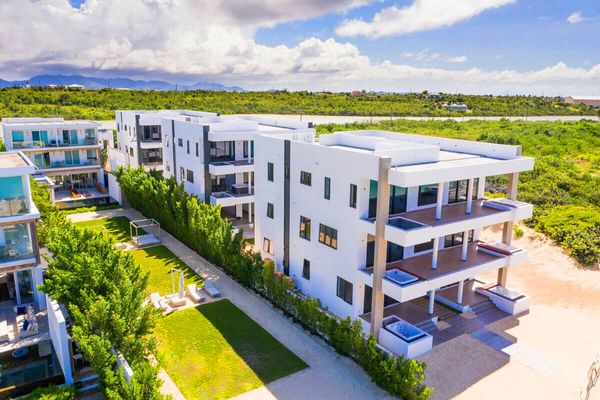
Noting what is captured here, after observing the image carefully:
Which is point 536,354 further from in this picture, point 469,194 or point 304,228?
point 304,228

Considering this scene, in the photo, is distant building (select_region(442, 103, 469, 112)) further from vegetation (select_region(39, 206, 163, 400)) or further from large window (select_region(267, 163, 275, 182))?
vegetation (select_region(39, 206, 163, 400))

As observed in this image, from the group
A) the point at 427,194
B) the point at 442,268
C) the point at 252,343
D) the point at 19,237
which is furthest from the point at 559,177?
the point at 19,237

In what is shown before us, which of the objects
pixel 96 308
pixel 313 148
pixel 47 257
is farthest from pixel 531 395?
pixel 47 257

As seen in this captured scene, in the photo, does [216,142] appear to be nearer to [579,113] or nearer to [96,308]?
[96,308]

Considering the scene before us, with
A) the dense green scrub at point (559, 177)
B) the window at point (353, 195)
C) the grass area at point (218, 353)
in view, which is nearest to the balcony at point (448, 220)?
the window at point (353, 195)

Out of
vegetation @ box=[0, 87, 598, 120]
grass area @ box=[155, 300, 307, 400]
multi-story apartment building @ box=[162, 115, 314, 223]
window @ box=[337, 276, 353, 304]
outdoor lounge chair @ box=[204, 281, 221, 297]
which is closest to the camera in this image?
grass area @ box=[155, 300, 307, 400]

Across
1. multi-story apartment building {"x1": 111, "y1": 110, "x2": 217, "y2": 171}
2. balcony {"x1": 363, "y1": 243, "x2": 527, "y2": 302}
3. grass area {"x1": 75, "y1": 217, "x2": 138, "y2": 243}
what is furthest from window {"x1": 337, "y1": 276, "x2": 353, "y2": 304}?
multi-story apartment building {"x1": 111, "y1": 110, "x2": 217, "y2": 171}

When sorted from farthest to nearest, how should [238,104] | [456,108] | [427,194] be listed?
[456,108] < [238,104] < [427,194]
